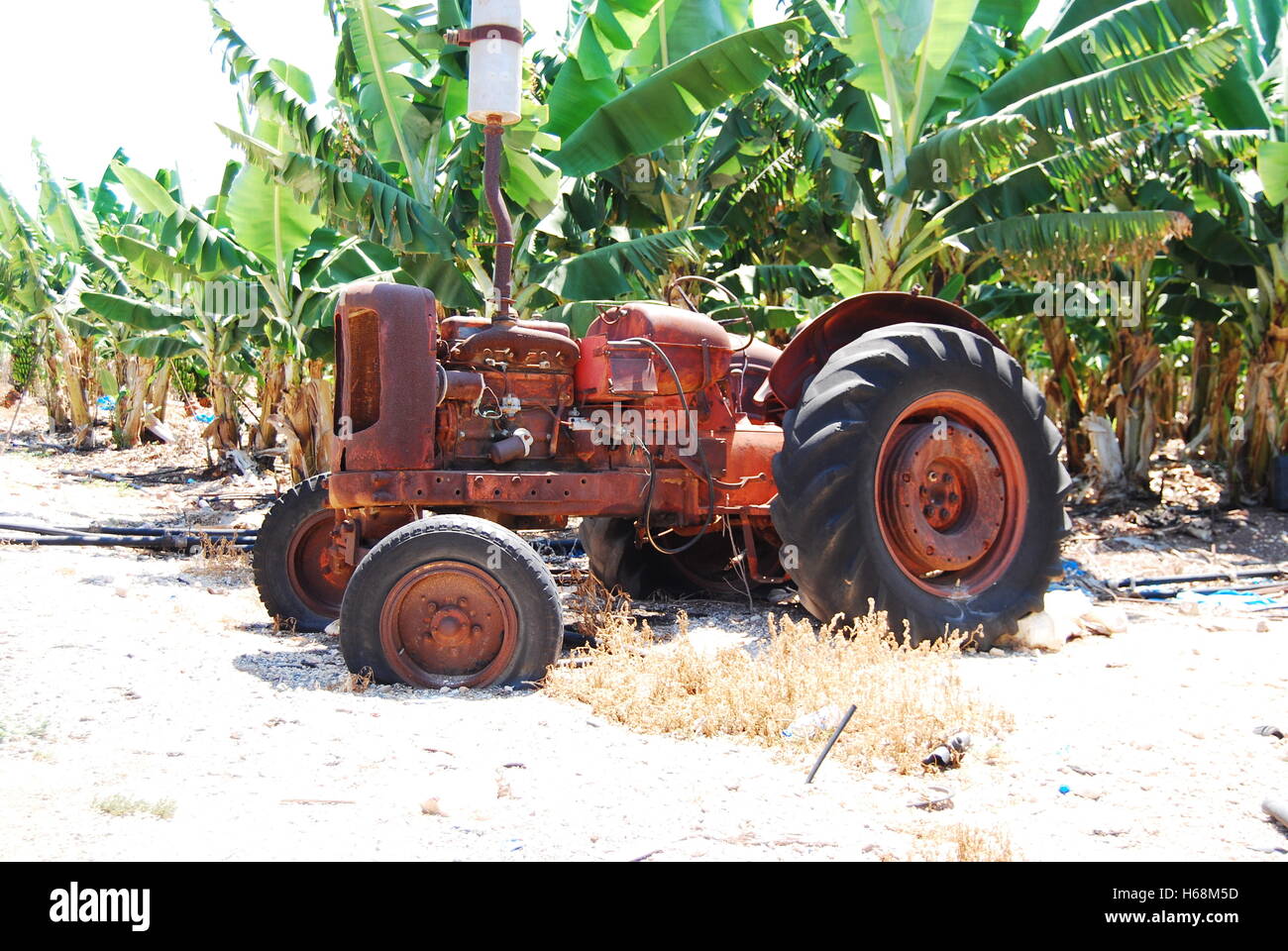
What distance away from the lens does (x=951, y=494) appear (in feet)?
17.8

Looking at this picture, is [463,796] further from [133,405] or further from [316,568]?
[133,405]

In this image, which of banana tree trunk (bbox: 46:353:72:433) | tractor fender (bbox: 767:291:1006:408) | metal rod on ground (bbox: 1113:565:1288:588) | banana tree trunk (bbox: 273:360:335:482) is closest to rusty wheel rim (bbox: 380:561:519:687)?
tractor fender (bbox: 767:291:1006:408)

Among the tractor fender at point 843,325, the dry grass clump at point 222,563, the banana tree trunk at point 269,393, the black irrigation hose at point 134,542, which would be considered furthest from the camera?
the banana tree trunk at point 269,393

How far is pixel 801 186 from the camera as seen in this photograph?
13.4m

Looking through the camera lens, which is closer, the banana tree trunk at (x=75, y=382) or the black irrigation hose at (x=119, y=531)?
the black irrigation hose at (x=119, y=531)

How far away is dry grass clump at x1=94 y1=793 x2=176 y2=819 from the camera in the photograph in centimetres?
278

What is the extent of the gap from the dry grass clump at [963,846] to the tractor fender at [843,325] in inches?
133

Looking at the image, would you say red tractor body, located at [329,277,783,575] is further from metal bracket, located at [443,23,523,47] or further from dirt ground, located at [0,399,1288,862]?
metal bracket, located at [443,23,523,47]

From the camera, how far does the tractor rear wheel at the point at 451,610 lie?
4.29 m

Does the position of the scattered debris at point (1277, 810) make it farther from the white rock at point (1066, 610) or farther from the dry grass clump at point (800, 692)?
the white rock at point (1066, 610)

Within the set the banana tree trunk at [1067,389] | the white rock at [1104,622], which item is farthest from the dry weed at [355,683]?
the banana tree trunk at [1067,389]

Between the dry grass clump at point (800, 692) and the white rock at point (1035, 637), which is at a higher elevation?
the dry grass clump at point (800, 692)
